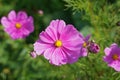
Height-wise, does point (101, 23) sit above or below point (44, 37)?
above

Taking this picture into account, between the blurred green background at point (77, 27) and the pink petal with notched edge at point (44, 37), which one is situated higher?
the blurred green background at point (77, 27)

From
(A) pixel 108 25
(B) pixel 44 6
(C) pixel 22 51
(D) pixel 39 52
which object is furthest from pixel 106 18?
(B) pixel 44 6

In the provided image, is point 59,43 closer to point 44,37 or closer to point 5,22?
point 44,37

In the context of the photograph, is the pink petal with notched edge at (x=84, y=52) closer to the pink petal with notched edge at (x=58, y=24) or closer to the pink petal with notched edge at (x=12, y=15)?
the pink petal with notched edge at (x=58, y=24)

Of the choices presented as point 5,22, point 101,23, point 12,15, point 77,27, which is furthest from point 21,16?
point 101,23

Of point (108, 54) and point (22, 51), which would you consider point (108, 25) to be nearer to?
point (108, 54)

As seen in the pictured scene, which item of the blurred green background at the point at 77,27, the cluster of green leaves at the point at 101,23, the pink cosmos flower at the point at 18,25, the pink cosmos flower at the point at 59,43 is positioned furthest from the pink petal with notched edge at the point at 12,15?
the pink cosmos flower at the point at 59,43

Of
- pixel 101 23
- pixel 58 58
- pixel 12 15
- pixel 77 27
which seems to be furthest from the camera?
pixel 77 27
